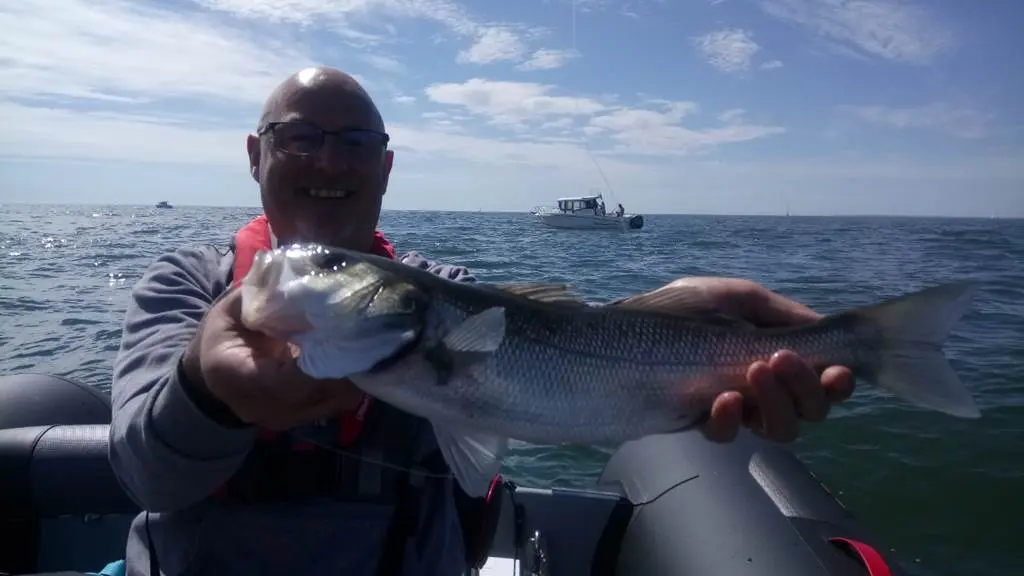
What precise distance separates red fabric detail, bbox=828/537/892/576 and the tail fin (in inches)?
55.3

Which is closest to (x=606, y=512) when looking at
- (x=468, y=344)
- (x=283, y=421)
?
(x=468, y=344)

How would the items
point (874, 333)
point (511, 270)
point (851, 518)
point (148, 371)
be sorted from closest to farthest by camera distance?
point (148, 371), point (874, 333), point (851, 518), point (511, 270)

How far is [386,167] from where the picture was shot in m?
4.19

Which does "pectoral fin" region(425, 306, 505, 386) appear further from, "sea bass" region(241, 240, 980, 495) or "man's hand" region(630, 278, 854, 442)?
"man's hand" region(630, 278, 854, 442)

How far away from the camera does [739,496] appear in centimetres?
482

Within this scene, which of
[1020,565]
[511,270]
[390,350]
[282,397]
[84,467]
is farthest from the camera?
[511,270]

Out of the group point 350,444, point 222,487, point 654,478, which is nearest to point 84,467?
point 222,487

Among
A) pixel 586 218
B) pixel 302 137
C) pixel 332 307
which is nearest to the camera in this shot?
pixel 332 307

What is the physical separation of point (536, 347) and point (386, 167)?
75.6 inches

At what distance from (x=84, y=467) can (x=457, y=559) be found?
Result: 2.76m

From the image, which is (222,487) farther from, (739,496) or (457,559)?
(739,496)

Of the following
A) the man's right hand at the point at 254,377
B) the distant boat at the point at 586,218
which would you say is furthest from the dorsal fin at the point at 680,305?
the distant boat at the point at 586,218

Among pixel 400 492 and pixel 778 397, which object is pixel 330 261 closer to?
pixel 400 492

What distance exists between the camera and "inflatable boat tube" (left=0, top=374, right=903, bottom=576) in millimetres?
4312
